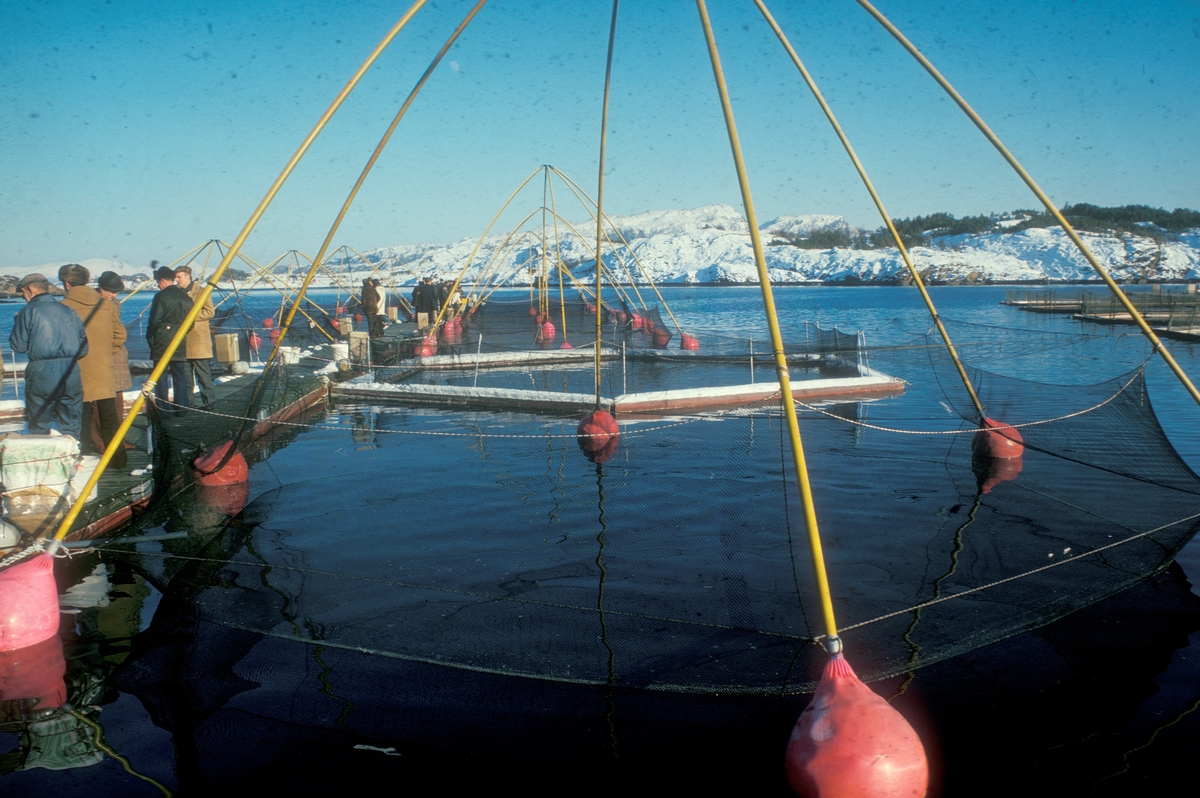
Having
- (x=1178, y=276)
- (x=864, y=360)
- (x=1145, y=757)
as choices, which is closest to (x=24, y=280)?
(x=1145, y=757)

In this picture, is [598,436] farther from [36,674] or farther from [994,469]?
[36,674]

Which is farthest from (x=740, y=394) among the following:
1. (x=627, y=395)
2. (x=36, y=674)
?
(x=36, y=674)

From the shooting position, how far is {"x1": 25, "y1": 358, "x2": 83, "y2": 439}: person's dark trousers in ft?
23.2

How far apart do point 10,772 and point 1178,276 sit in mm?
215414

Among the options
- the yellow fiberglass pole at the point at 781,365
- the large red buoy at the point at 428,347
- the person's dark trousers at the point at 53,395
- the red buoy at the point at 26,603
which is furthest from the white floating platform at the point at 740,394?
the red buoy at the point at 26,603

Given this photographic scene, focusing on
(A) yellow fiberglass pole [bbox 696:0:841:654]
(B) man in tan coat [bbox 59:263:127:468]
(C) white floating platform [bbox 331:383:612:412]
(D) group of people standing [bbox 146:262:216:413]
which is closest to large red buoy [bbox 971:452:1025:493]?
(A) yellow fiberglass pole [bbox 696:0:841:654]

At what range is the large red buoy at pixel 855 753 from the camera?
10.7 feet

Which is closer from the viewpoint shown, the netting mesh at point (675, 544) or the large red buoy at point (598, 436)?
the netting mesh at point (675, 544)

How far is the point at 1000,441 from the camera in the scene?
9.23m

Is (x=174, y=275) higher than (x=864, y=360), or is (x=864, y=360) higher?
(x=174, y=275)

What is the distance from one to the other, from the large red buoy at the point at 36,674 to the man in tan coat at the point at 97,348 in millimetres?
3527

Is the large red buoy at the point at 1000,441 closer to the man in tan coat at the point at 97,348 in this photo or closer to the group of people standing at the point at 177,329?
the group of people standing at the point at 177,329

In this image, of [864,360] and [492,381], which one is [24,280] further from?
[864,360]

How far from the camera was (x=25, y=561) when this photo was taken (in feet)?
16.6
